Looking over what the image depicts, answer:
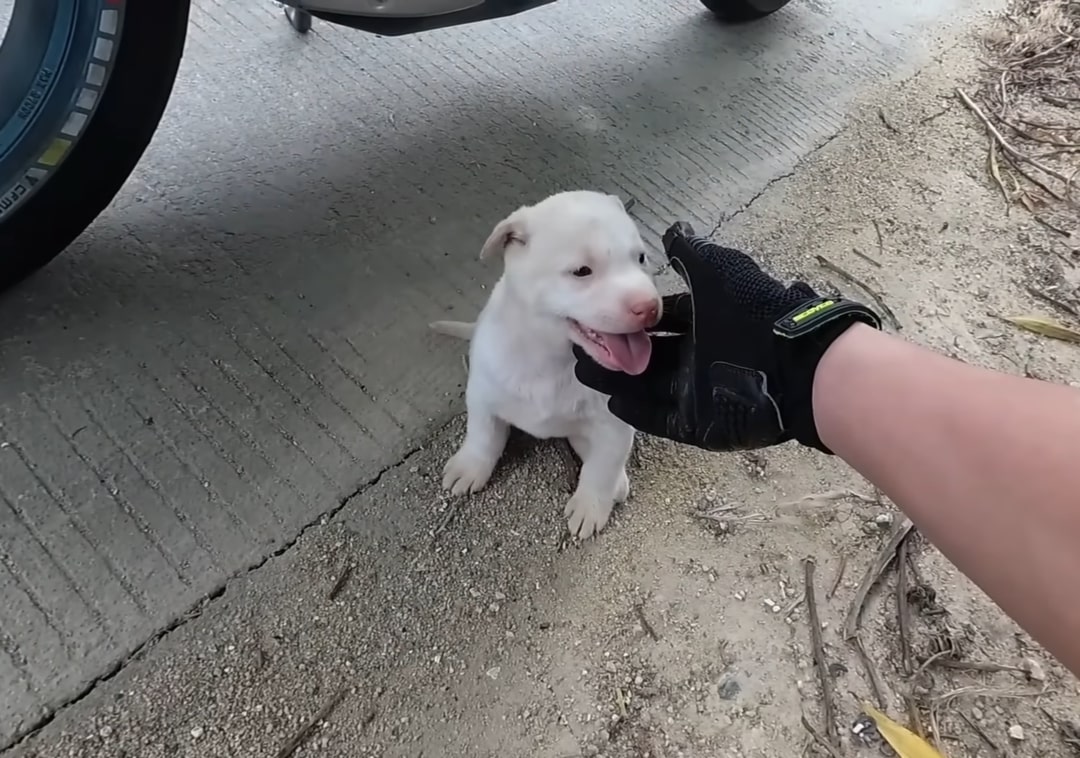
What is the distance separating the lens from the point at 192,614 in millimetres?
1431

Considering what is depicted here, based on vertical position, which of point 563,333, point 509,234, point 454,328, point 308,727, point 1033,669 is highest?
point 509,234

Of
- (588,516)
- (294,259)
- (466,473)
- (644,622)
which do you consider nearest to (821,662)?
(644,622)

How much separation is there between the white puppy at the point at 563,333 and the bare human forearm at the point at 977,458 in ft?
1.12

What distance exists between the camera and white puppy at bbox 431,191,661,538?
138 cm

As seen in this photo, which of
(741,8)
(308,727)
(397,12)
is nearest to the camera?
(308,727)

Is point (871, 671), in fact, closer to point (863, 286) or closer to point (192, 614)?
point (863, 286)

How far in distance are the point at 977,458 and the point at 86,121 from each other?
157 cm

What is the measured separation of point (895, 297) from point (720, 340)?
3.57 ft

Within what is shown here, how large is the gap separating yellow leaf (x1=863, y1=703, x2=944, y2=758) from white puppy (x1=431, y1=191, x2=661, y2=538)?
0.57 meters

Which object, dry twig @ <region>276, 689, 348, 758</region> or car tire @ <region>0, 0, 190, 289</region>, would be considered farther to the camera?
car tire @ <region>0, 0, 190, 289</region>

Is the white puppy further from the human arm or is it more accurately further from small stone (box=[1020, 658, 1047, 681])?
small stone (box=[1020, 658, 1047, 681])

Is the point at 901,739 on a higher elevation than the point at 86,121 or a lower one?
lower

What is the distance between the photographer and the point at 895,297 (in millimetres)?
2191

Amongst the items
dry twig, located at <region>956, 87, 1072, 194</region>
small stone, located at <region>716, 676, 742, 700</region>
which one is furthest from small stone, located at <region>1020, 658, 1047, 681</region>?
dry twig, located at <region>956, 87, 1072, 194</region>
